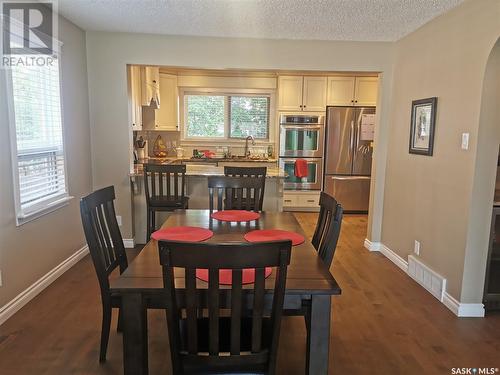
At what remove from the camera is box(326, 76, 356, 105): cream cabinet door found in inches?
238

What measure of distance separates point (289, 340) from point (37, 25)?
3.07 meters

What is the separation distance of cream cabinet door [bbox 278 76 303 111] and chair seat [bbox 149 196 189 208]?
2.93m

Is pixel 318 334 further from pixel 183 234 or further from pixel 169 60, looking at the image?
pixel 169 60

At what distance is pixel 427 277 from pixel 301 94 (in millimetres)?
3740

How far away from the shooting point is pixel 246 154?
679 cm

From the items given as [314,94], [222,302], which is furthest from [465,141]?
[314,94]

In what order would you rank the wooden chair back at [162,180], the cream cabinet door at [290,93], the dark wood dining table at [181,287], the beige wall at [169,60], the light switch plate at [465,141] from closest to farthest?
the dark wood dining table at [181,287]
the light switch plate at [465,141]
the wooden chair back at [162,180]
the beige wall at [169,60]
the cream cabinet door at [290,93]

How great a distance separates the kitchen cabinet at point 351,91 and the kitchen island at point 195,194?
2409mm

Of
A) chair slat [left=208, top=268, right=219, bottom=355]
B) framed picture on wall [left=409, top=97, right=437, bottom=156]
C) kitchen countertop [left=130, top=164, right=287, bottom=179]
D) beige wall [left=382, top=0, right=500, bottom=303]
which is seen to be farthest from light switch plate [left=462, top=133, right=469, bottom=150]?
chair slat [left=208, top=268, right=219, bottom=355]

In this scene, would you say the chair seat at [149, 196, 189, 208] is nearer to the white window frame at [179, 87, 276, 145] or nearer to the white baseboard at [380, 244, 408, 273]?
the white baseboard at [380, 244, 408, 273]

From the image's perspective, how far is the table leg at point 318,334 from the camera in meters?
1.60

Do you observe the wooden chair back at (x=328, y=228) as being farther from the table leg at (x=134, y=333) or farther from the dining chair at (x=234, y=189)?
the table leg at (x=134, y=333)

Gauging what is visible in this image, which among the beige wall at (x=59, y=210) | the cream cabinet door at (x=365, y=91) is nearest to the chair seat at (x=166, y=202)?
the beige wall at (x=59, y=210)

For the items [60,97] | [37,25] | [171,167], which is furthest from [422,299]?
[37,25]
